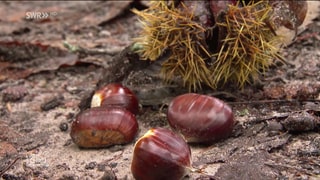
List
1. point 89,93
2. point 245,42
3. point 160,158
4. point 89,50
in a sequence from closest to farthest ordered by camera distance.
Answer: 1. point 160,158
2. point 245,42
3. point 89,93
4. point 89,50

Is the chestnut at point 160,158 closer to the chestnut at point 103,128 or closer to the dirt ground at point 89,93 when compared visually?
the dirt ground at point 89,93

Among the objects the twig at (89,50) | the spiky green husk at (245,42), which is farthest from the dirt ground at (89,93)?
the spiky green husk at (245,42)

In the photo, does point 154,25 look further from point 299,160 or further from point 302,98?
point 299,160

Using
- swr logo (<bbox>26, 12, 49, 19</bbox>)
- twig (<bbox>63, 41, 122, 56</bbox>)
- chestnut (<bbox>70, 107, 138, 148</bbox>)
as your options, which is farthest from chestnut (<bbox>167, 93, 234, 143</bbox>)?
swr logo (<bbox>26, 12, 49, 19</bbox>)

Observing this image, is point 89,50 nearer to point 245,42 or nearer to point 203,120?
point 245,42

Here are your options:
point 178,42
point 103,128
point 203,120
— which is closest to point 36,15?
point 178,42
